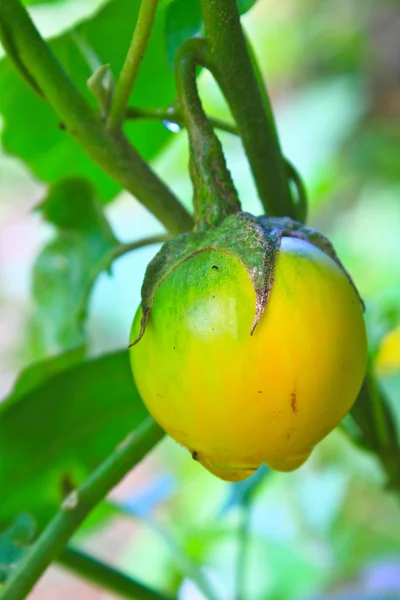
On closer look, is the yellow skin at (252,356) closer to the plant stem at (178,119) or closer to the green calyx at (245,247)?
the green calyx at (245,247)

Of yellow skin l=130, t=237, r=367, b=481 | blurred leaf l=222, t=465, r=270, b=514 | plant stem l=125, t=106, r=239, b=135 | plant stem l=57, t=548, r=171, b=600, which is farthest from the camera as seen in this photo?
blurred leaf l=222, t=465, r=270, b=514

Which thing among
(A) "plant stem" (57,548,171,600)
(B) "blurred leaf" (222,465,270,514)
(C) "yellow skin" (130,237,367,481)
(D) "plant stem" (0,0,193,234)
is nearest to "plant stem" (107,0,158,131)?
(D) "plant stem" (0,0,193,234)

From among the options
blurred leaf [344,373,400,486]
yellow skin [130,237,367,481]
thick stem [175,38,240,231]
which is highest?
thick stem [175,38,240,231]

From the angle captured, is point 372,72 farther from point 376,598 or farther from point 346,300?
point 346,300

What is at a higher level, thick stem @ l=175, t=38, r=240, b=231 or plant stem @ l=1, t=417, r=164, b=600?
thick stem @ l=175, t=38, r=240, b=231

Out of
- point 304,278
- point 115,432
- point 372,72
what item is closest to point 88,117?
point 304,278

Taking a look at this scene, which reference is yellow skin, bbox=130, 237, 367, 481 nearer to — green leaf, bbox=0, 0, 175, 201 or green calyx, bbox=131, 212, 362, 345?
green calyx, bbox=131, 212, 362, 345
